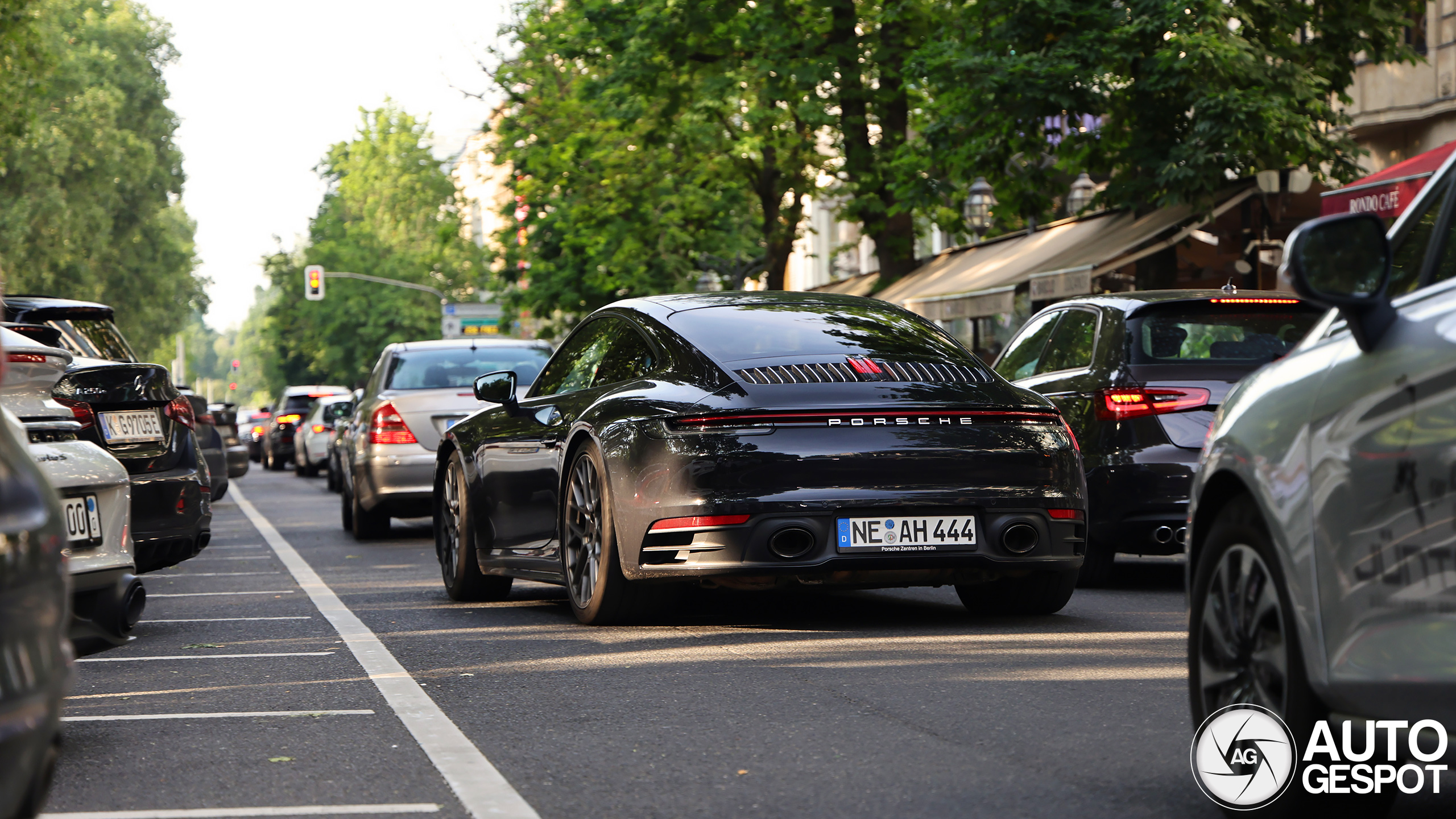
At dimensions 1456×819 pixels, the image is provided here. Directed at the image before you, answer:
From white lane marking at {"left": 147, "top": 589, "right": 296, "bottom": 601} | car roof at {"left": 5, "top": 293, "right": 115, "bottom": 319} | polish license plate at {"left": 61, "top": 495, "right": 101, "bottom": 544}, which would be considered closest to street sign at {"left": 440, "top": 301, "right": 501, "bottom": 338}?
white lane marking at {"left": 147, "top": 589, "right": 296, "bottom": 601}

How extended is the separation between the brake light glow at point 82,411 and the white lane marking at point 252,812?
4.80 meters

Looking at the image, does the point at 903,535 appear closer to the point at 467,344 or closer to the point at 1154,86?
the point at 467,344

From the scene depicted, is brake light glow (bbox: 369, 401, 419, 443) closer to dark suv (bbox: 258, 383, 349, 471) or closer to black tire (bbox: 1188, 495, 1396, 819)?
black tire (bbox: 1188, 495, 1396, 819)

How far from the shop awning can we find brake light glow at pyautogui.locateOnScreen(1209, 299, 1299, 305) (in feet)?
39.8

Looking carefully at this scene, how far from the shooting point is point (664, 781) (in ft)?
16.5

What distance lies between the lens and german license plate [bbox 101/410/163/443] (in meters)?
9.27

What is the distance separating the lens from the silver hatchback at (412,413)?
51.5 feet

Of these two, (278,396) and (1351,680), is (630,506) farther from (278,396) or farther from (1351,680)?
(278,396)

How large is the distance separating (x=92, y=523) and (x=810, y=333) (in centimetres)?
323

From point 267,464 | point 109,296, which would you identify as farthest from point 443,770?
point 109,296

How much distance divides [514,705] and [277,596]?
479 cm

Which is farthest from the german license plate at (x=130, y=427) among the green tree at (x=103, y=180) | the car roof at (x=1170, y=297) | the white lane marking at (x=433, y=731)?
the green tree at (x=103, y=180)

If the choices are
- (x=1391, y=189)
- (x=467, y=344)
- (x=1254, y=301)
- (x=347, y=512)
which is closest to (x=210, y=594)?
(x=467, y=344)

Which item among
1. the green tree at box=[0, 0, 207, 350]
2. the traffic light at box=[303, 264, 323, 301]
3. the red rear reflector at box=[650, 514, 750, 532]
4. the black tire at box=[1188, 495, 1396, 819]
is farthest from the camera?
the traffic light at box=[303, 264, 323, 301]
